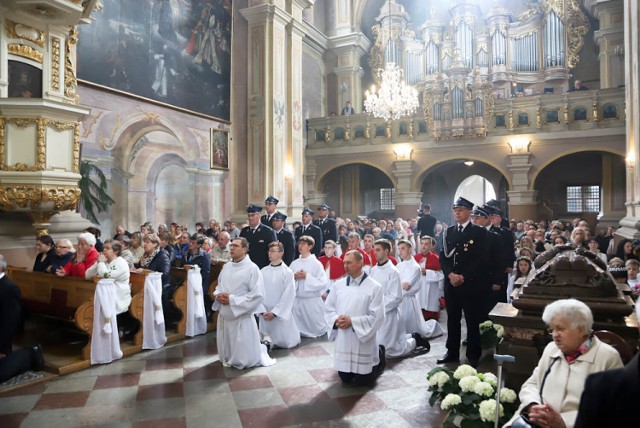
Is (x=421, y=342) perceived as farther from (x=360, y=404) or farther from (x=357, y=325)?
(x=360, y=404)

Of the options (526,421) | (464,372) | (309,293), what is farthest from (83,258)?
(526,421)

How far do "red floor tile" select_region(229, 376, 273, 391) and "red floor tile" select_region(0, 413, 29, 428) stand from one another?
73.3 inches

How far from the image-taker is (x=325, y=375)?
17.5ft

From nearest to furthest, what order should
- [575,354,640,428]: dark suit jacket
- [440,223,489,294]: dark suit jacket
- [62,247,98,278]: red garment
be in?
1. [575,354,640,428]: dark suit jacket
2. [440,223,489,294]: dark suit jacket
3. [62,247,98,278]: red garment

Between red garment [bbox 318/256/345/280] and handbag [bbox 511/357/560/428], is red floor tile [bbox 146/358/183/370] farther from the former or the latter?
handbag [bbox 511/357/560/428]

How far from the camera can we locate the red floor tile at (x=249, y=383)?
16.3ft

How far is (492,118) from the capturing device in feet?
55.2

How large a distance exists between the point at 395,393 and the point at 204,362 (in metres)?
2.41

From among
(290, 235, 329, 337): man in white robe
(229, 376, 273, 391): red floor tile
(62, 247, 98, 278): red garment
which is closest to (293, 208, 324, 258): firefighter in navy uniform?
(290, 235, 329, 337): man in white robe

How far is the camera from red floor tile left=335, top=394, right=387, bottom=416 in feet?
14.3

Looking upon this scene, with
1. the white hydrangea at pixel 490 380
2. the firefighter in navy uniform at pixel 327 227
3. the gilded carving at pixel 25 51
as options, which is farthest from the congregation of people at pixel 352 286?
the gilded carving at pixel 25 51

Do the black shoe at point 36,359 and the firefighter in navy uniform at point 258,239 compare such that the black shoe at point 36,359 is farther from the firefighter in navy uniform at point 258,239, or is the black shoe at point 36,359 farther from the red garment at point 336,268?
the red garment at point 336,268

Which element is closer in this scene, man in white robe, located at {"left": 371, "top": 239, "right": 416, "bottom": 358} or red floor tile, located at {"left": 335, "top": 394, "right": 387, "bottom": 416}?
red floor tile, located at {"left": 335, "top": 394, "right": 387, "bottom": 416}

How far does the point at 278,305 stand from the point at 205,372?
132 centimetres
